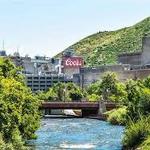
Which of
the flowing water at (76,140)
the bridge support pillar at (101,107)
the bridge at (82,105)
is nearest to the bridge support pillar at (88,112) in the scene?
the bridge at (82,105)

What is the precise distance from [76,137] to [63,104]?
256 feet

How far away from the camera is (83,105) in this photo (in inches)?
7077

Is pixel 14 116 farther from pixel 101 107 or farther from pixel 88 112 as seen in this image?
pixel 88 112

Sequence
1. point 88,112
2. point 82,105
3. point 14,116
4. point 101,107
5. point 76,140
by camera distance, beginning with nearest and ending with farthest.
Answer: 1. point 14,116
2. point 76,140
3. point 82,105
4. point 101,107
5. point 88,112

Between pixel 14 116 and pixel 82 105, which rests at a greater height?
pixel 14 116

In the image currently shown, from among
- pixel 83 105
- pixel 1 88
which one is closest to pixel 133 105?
pixel 1 88

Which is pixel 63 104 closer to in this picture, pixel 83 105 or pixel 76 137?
pixel 83 105

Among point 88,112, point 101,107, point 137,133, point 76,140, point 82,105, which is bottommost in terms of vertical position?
point 88,112

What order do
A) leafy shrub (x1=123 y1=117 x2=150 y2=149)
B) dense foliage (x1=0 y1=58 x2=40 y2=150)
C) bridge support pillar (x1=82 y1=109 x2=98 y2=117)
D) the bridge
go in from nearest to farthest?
dense foliage (x1=0 y1=58 x2=40 y2=150), leafy shrub (x1=123 y1=117 x2=150 y2=149), the bridge, bridge support pillar (x1=82 y1=109 x2=98 y2=117)

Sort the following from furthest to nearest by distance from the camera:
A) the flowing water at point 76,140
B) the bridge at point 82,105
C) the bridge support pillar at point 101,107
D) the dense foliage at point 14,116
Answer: the bridge at point 82,105 < the bridge support pillar at point 101,107 < the flowing water at point 76,140 < the dense foliage at point 14,116

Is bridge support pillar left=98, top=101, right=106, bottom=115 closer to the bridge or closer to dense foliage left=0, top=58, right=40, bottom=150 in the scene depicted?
the bridge

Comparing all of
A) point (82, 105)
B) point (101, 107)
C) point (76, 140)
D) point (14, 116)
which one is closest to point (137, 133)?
point (14, 116)

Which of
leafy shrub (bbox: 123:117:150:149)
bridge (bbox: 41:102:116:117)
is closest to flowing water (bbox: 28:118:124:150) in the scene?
leafy shrub (bbox: 123:117:150:149)

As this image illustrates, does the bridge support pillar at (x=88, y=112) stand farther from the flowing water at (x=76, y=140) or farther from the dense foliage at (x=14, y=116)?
the dense foliage at (x=14, y=116)
